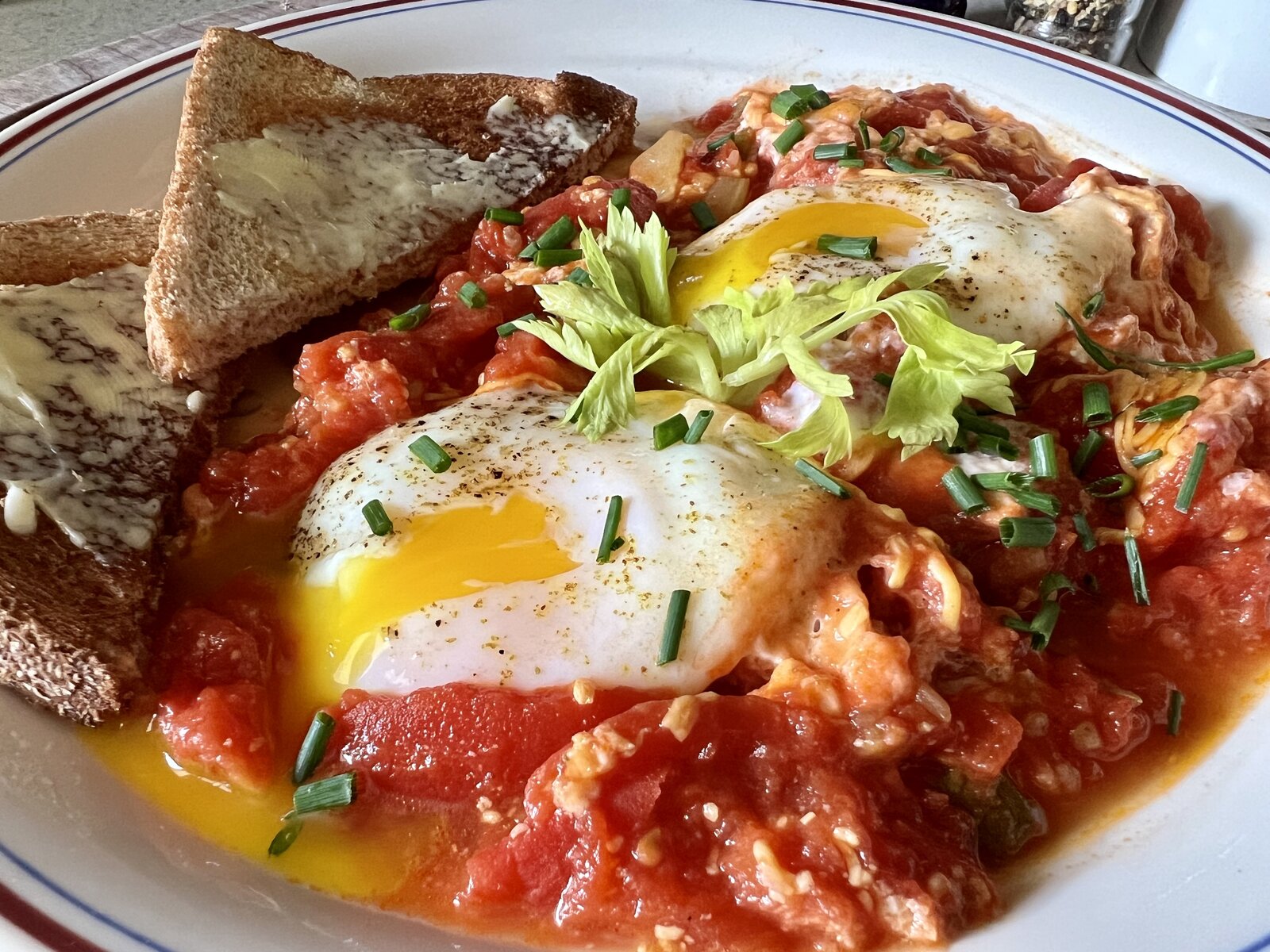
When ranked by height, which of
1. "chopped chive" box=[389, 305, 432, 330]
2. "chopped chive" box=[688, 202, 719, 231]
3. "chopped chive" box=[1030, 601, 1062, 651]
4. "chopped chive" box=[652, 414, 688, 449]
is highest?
"chopped chive" box=[688, 202, 719, 231]

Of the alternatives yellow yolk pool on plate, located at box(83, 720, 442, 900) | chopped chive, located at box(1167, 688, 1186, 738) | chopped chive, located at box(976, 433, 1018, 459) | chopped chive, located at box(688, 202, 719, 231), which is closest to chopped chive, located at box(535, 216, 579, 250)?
chopped chive, located at box(688, 202, 719, 231)

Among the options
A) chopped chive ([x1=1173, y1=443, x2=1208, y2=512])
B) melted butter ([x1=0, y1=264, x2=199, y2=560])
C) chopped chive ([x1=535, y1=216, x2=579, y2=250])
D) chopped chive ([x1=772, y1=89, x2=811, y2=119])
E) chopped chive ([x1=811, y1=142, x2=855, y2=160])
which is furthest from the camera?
chopped chive ([x1=772, y1=89, x2=811, y2=119])

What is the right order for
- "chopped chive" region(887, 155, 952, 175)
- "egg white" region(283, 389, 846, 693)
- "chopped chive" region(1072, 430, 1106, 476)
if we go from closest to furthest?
"egg white" region(283, 389, 846, 693) < "chopped chive" region(1072, 430, 1106, 476) < "chopped chive" region(887, 155, 952, 175)

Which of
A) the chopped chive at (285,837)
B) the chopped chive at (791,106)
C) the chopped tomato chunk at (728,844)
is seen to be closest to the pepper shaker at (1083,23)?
the chopped chive at (791,106)

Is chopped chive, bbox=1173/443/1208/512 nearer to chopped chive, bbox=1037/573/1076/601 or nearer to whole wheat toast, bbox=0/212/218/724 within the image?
chopped chive, bbox=1037/573/1076/601

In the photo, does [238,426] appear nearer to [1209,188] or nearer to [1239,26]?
Answer: [1209,188]

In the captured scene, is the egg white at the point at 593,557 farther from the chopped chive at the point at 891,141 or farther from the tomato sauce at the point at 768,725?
the chopped chive at the point at 891,141
